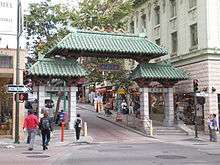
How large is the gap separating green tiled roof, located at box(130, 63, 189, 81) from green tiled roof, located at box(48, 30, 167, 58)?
2.95 ft

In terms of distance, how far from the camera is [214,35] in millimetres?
32625

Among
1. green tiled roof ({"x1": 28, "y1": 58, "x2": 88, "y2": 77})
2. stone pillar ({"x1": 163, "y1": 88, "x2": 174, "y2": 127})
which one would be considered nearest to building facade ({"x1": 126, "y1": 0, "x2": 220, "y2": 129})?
stone pillar ({"x1": 163, "y1": 88, "x2": 174, "y2": 127})

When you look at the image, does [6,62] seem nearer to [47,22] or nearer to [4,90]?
[4,90]

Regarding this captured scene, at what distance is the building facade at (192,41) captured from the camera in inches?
1270

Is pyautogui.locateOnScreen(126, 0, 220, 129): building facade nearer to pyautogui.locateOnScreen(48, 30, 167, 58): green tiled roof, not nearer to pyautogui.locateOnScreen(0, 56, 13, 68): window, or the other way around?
pyautogui.locateOnScreen(48, 30, 167, 58): green tiled roof

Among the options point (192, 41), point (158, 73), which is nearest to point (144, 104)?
point (158, 73)

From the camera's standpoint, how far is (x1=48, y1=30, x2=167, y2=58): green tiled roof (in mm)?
30656

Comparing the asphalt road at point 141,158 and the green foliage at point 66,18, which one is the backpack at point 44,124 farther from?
the green foliage at point 66,18

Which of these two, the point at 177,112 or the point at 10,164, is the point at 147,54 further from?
the point at 10,164

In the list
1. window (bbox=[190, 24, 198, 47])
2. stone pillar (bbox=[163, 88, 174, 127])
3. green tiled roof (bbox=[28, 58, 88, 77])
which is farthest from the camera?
window (bbox=[190, 24, 198, 47])

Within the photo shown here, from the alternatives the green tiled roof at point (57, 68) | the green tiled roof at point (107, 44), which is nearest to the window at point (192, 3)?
Answer: the green tiled roof at point (107, 44)

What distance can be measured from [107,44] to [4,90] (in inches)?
318

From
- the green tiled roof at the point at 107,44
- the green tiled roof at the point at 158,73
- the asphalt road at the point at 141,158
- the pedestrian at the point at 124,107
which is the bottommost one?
the asphalt road at the point at 141,158

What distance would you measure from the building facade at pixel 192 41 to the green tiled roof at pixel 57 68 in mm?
8866
